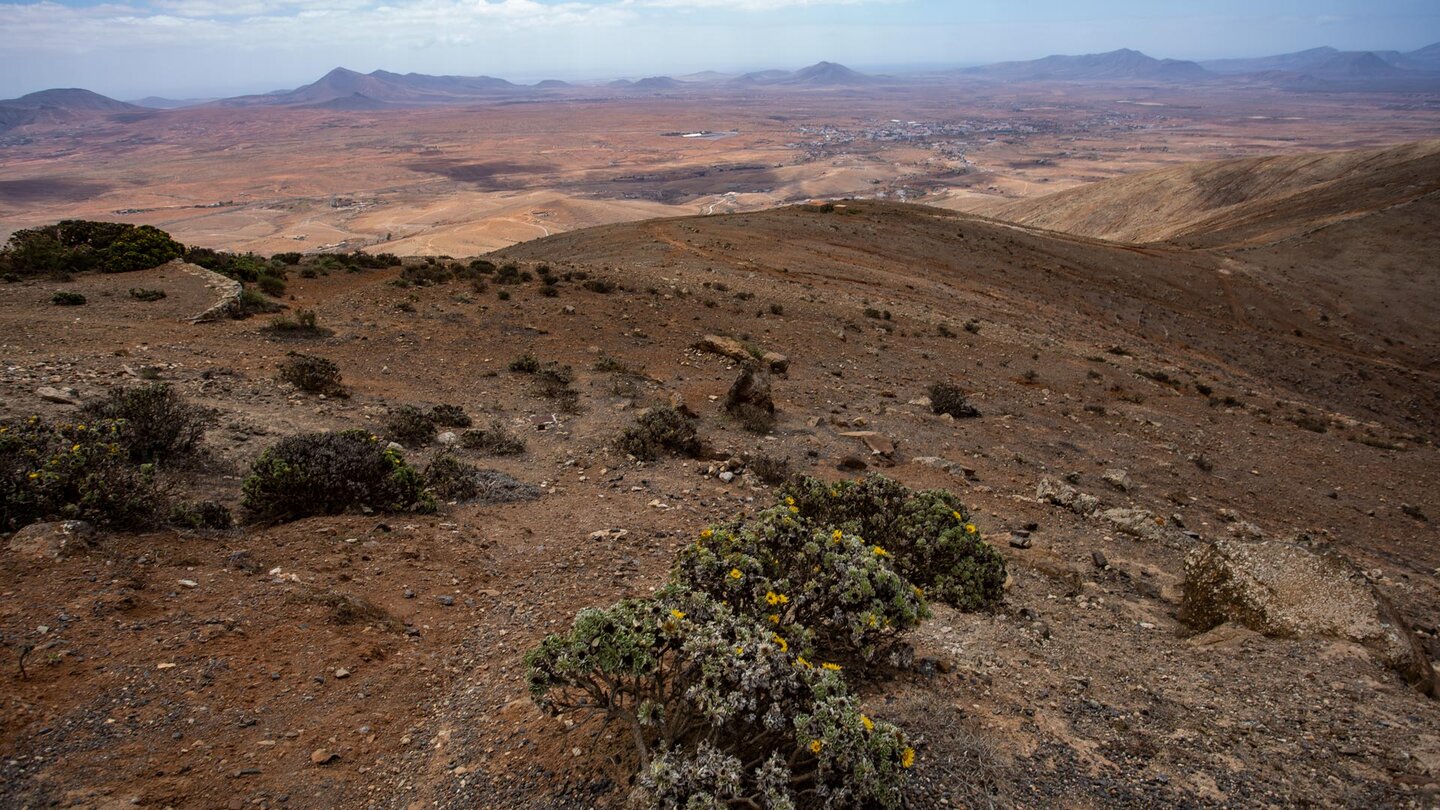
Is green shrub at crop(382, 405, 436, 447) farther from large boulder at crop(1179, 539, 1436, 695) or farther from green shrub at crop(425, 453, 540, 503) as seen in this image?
large boulder at crop(1179, 539, 1436, 695)

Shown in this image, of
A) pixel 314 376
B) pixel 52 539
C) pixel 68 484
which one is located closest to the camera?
pixel 52 539

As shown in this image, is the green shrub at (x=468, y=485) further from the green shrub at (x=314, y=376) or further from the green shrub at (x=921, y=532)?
the green shrub at (x=314, y=376)

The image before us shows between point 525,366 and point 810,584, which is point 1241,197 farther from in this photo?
point 810,584

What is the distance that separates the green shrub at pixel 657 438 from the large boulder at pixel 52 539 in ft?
17.2

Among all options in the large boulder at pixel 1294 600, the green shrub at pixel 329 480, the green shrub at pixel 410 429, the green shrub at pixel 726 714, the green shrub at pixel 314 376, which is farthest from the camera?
the green shrub at pixel 314 376

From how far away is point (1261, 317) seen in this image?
26734 mm

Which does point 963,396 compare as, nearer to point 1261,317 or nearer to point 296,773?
point 296,773

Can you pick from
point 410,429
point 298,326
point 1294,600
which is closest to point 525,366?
point 410,429

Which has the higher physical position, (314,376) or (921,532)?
(314,376)

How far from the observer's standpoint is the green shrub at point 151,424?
694cm

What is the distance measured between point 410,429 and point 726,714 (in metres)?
7.12

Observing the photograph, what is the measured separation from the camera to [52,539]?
500 cm

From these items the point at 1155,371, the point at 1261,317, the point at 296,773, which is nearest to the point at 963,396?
the point at 1155,371

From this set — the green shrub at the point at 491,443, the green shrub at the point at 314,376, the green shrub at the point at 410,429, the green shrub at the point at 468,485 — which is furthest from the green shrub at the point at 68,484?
the green shrub at the point at 314,376
